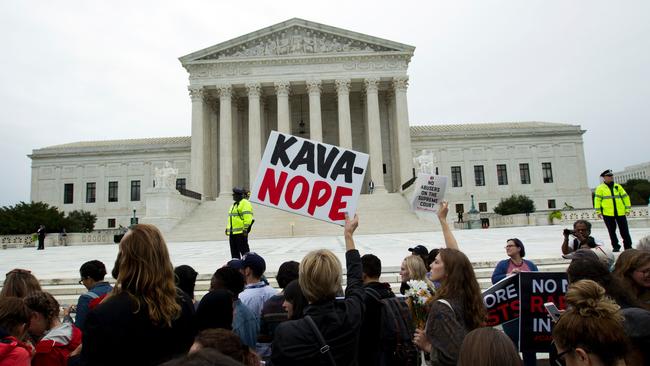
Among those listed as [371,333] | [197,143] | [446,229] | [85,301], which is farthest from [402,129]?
[371,333]

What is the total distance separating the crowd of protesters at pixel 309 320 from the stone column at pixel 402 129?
38471 mm

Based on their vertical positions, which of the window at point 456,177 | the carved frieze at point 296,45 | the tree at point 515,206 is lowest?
the tree at point 515,206

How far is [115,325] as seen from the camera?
92.2 inches

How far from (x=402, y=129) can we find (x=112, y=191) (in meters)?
38.1

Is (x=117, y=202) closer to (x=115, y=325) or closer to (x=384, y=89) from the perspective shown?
(x=384, y=89)

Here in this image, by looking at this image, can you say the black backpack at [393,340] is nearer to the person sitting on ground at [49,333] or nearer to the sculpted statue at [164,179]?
the person sitting on ground at [49,333]

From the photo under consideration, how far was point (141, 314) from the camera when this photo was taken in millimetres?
2443

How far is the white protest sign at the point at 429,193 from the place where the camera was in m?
6.83

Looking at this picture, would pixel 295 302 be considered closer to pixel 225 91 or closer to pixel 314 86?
pixel 314 86

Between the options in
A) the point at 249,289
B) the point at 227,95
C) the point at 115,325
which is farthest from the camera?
the point at 227,95

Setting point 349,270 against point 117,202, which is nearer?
point 349,270

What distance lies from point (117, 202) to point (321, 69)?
32.0 meters

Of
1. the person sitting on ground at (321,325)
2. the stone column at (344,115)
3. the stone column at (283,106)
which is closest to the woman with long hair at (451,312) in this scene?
the person sitting on ground at (321,325)

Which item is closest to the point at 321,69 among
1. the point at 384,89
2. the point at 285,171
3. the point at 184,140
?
the point at 384,89
